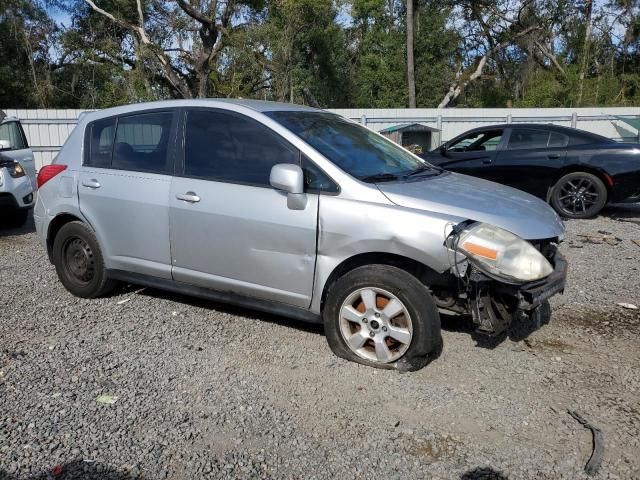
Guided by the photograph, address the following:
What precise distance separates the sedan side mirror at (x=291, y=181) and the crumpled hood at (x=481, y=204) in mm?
517

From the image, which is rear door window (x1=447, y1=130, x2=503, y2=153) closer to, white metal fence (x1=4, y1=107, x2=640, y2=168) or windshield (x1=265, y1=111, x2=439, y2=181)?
windshield (x1=265, y1=111, x2=439, y2=181)

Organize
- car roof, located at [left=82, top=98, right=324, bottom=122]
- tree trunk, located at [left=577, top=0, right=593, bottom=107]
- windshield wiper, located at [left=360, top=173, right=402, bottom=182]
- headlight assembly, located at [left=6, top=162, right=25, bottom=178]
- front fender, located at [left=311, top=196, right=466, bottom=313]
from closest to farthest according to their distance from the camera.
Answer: front fender, located at [left=311, top=196, right=466, bottom=313]
windshield wiper, located at [left=360, top=173, right=402, bottom=182]
car roof, located at [left=82, top=98, right=324, bottom=122]
headlight assembly, located at [left=6, top=162, right=25, bottom=178]
tree trunk, located at [left=577, top=0, right=593, bottom=107]

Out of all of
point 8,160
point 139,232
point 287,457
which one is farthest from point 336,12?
point 287,457

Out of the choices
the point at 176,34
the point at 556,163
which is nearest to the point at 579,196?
the point at 556,163

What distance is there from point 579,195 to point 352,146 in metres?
5.93

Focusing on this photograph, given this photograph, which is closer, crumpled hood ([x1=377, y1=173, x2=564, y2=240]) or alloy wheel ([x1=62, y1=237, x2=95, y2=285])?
crumpled hood ([x1=377, y1=173, x2=564, y2=240])

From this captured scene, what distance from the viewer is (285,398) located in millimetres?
3521

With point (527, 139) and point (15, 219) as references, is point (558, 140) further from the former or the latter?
point (15, 219)

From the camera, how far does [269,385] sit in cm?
368

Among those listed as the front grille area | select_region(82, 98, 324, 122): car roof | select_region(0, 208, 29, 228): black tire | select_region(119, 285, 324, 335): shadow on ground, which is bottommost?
select_region(0, 208, 29, 228): black tire

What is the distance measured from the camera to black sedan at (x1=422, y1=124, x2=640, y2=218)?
874 cm

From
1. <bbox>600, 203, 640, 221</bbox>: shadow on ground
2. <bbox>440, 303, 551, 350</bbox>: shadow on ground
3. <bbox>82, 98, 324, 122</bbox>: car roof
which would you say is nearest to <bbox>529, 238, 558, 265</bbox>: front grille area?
<bbox>440, 303, 551, 350</bbox>: shadow on ground

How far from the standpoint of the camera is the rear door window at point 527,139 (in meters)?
9.37

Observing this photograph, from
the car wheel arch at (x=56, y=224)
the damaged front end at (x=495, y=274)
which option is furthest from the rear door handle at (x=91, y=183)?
the damaged front end at (x=495, y=274)
